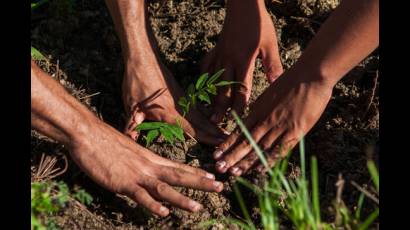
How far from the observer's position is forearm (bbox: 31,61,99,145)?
2203 mm

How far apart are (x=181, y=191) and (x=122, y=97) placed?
0.51 meters

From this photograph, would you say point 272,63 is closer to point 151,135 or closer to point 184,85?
point 184,85

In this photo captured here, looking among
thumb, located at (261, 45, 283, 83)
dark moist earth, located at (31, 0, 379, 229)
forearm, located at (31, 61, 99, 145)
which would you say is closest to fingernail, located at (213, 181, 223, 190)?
dark moist earth, located at (31, 0, 379, 229)

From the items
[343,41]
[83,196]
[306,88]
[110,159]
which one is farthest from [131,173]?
[343,41]

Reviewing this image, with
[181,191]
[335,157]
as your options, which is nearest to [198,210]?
[181,191]

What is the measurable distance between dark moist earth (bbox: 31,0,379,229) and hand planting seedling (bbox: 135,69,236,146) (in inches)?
5.2

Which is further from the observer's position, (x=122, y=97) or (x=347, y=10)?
(x=122, y=97)

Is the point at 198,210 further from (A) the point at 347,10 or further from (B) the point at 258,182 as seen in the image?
(A) the point at 347,10

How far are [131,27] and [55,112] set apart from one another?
61 cm

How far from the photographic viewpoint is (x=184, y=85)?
9.31 ft

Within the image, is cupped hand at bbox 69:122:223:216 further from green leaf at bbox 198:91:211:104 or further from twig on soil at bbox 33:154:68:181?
green leaf at bbox 198:91:211:104

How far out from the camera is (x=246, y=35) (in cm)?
282

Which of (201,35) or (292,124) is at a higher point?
(201,35)
